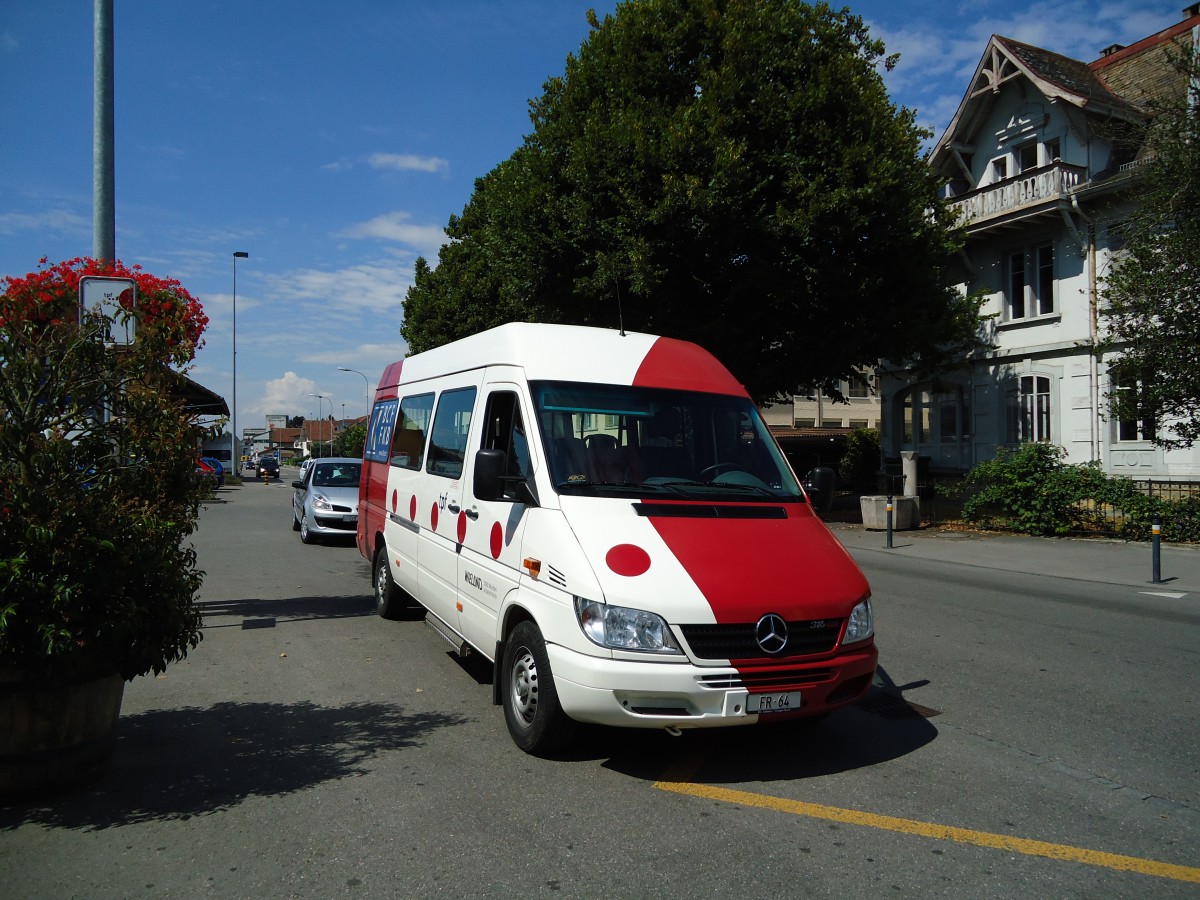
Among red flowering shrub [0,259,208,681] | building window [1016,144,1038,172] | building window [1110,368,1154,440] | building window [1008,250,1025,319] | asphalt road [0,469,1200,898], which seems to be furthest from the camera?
building window [1008,250,1025,319]

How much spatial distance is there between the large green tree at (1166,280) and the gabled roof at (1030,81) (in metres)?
6.91

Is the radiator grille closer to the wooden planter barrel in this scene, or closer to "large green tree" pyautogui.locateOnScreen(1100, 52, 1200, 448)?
the wooden planter barrel

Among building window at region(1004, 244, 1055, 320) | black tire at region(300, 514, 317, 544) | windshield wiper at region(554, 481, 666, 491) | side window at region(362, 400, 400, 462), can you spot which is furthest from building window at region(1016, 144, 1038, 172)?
windshield wiper at region(554, 481, 666, 491)

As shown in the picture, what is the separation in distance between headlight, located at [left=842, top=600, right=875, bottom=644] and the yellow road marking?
2.88 feet

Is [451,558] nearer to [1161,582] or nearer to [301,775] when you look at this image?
[301,775]

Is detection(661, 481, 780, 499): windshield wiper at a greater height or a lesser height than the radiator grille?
greater

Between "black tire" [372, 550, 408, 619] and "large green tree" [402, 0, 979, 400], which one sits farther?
"large green tree" [402, 0, 979, 400]

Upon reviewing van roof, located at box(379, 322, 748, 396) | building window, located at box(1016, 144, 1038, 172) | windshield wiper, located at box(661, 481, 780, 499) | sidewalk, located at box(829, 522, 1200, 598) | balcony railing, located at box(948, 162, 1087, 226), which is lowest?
sidewalk, located at box(829, 522, 1200, 598)

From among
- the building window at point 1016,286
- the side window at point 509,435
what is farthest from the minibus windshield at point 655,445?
the building window at point 1016,286

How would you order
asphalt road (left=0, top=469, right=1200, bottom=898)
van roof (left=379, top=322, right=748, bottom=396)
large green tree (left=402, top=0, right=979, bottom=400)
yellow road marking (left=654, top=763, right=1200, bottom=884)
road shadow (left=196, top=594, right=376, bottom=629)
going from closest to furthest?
asphalt road (left=0, top=469, right=1200, bottom=898), yellow road marking (left=654, top=763, right=1200, bottom=884), van roof (left=379, top=322, right=748, bottom=396), road shadow (left=196, top=594, right=376, bottom=629), large green tree (left=402, top=0, right=979, bottom=400)

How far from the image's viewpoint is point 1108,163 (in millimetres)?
22906

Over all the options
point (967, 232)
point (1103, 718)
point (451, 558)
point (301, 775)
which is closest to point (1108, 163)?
point (967, 232)

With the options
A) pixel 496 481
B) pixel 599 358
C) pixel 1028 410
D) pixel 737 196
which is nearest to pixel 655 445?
pixel 599 358

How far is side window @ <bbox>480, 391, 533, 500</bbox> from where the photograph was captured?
5508 millimetres
